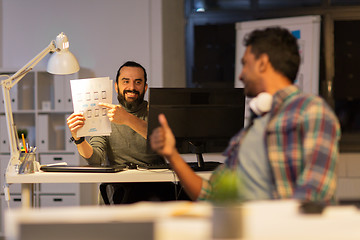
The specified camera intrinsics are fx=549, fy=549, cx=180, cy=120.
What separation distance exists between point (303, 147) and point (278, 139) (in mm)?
86

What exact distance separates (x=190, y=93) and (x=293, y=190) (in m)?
1.39

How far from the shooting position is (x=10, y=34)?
5.45 m

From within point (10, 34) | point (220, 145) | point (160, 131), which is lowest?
point (220, 145)

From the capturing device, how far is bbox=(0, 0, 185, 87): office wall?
17.2 feet

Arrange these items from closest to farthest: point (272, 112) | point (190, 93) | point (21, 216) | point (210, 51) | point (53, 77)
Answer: point (21, 216)
point (272, 112)
point (190, 93)
point (53, 77)
point (210, 51)

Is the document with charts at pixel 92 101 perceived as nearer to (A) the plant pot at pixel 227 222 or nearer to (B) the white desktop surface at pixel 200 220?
(B) the white desktop surface at pixel 200 220

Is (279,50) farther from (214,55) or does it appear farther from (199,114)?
(214,55)

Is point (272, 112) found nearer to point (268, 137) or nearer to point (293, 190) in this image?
point (268, 137)

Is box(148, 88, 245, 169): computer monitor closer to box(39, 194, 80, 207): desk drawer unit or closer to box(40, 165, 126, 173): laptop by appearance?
box(40, 165, 126, 173): laptop

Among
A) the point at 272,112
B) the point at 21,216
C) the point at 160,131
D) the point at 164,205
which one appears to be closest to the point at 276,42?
the point at 272,112

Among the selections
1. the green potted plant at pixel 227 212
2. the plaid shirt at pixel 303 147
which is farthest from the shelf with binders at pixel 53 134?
the green potted plant at pixel 227 212

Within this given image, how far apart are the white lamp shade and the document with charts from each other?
0.74 feet

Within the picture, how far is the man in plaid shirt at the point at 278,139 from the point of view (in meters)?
1.61

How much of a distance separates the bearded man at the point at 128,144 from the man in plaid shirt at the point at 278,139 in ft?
4.04
